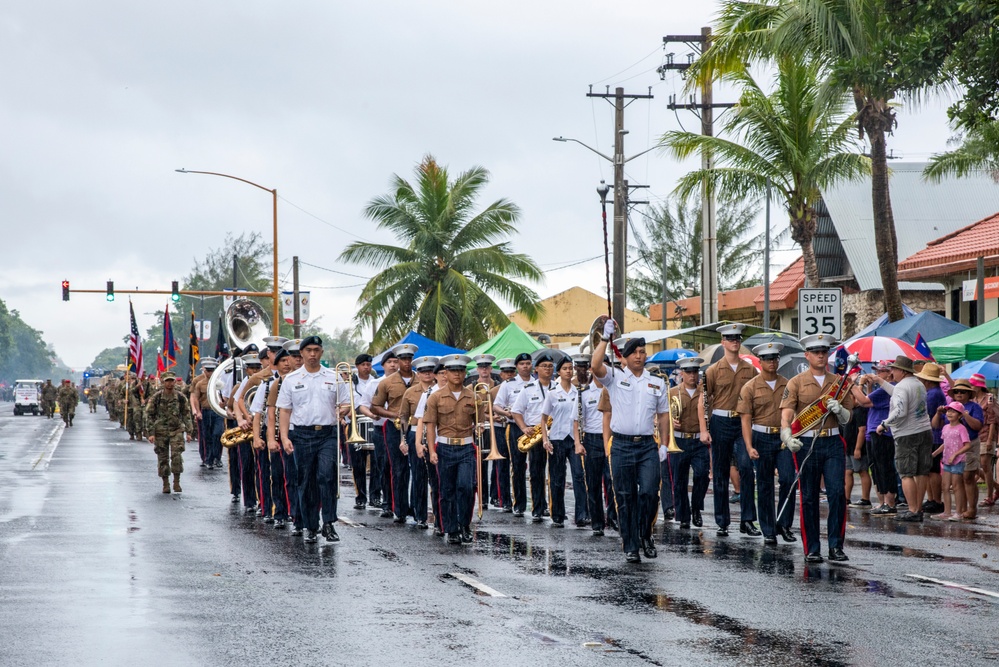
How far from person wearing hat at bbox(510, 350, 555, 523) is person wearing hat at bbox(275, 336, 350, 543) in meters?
3.31

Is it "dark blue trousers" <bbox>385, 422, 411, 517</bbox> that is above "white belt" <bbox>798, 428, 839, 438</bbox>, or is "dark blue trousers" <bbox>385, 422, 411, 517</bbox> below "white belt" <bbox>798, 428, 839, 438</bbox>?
below

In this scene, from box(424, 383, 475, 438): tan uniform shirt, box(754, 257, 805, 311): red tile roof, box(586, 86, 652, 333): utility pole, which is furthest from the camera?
box(754, 257, 805, 311): red tile roof

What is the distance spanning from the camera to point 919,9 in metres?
15.7

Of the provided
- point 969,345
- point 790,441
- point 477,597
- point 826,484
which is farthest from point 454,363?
point 969,345

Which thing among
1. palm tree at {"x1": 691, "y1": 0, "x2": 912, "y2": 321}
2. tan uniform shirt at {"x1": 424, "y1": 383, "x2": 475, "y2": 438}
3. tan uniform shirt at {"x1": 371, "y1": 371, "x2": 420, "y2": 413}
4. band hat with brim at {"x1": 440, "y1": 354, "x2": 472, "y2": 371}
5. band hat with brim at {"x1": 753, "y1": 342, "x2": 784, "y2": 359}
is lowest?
tan uniform shirt at {"x1": 424, "y1": 383, "x2": 475, "y2": 438}

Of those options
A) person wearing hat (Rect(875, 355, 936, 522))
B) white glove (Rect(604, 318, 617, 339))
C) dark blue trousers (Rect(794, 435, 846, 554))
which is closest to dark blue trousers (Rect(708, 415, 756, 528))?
dark blue trousers (Rect(794, 435, 846, 554))

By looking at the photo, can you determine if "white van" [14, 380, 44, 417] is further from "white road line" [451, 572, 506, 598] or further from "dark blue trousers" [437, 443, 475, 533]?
"white road line" [451, 572, 506, 598]

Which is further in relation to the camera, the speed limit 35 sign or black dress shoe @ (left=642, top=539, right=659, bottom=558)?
the speed limit 35 sign

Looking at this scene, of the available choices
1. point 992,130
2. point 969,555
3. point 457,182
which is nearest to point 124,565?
point 969,555

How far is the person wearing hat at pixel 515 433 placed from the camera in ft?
58.0

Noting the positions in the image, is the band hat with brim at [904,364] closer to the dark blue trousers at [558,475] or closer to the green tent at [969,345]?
the green tent at [969,345]

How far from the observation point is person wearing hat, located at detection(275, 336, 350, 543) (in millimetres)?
14023

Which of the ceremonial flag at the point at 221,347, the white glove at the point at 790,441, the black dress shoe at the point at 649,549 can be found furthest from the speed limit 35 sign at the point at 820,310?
the ceremonial flag at the point at 221,347

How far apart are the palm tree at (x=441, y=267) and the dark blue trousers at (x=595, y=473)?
26.4m
